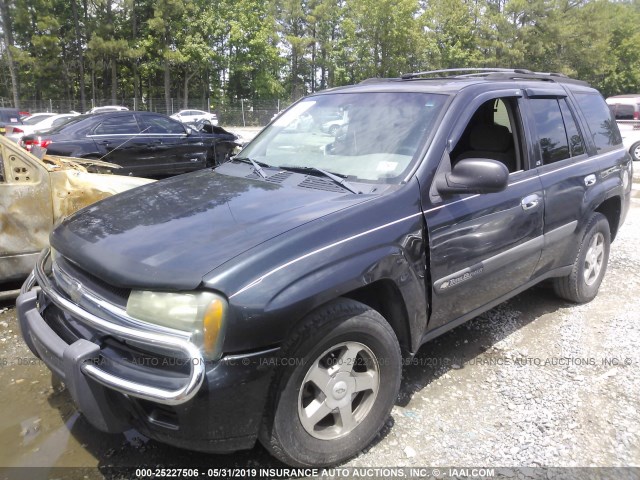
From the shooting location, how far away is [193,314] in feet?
6.62

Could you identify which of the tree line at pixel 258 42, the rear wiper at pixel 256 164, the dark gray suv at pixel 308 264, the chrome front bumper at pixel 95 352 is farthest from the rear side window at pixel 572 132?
the tree line at pixel 258 42

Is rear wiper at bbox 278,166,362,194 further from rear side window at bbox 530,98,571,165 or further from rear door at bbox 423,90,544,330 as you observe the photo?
rear side window at bbox 530,98,571,165

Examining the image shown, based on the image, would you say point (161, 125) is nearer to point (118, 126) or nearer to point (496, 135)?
point (118, 126)

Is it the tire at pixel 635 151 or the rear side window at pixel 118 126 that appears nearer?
the rear side window at pixel 118 126

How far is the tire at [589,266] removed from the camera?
4.30 metres

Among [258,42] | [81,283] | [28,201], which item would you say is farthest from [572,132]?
[258,42]

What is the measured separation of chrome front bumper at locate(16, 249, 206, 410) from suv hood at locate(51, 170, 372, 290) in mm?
192

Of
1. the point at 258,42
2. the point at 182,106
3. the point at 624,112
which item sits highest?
the point at 258,42

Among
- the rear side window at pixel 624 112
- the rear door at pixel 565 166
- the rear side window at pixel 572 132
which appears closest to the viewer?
the rear door at pixel 565 166

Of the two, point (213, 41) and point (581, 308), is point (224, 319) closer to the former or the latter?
point (581, 308)

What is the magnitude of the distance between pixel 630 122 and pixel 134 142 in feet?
48.0

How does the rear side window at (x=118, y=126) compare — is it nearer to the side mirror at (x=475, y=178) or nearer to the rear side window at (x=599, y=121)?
the rear side window at (x=599, y=121)

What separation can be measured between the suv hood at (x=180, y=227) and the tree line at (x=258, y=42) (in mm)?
37542

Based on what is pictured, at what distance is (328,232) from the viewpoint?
2.37 m
